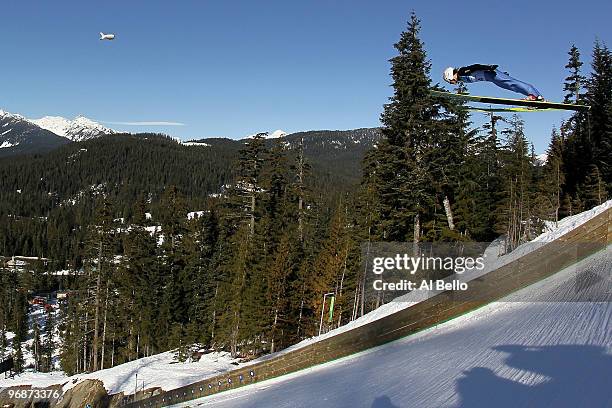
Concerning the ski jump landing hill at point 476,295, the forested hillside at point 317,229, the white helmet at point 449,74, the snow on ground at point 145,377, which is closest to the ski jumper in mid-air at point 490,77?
the white helmet at point 449,74

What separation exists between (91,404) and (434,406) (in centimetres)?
1545

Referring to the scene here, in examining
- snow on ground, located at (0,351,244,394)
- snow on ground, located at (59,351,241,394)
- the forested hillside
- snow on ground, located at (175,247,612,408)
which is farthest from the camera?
the forested hillside

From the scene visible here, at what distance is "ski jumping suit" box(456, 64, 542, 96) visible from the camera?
9.17 meters

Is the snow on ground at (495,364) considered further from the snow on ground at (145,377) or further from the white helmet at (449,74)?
the snow on ground at (145,377)

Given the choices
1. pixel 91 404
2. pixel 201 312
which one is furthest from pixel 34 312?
pixel 91 404

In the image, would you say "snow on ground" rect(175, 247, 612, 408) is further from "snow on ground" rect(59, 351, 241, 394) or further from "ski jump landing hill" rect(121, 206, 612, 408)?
"snow on ground" rect(59, 351, 241, 394)

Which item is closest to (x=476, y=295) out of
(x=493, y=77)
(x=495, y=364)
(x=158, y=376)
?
(x=495, y=364)

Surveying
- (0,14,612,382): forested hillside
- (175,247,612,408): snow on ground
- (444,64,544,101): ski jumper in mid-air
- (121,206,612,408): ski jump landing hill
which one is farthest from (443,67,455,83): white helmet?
(0,14,612,382): forested hillside

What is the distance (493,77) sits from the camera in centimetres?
920

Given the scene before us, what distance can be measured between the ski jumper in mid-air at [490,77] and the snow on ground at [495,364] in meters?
3.49

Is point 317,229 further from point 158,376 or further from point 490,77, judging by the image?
point 490,77

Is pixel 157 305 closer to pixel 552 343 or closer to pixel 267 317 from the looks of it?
pixel 267 317

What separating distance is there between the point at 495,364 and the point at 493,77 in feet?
18.4

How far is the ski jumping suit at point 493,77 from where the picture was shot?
9172 millimetres
